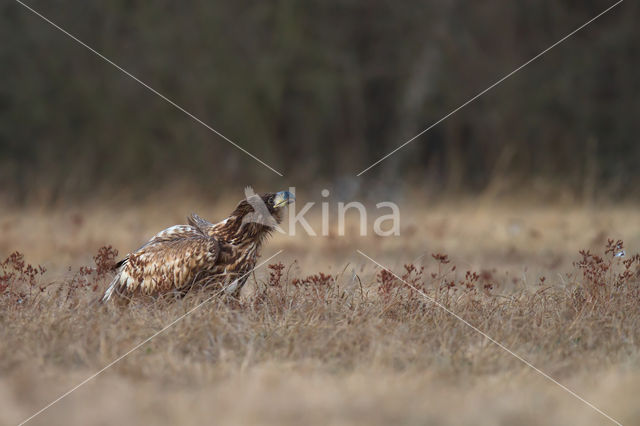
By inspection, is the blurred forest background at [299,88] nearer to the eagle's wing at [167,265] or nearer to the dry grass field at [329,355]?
the eagle's wing at [167,265]

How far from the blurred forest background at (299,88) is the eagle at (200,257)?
8883 mm

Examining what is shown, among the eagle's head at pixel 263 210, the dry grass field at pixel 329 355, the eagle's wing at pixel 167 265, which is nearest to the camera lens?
the dry grass field at pixel 329 355

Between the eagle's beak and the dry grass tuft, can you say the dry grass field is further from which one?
the eagle's beak

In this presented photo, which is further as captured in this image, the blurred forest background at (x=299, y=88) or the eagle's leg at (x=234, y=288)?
the blurred forest background at (x=299, y=88)

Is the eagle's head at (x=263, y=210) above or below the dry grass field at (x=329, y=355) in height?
above

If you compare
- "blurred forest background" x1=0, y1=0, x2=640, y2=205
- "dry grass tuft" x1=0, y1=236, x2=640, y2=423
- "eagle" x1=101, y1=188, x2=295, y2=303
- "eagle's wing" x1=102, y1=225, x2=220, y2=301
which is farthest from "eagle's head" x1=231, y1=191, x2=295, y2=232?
A: "blurred forest background" x1=0, y1=0, x2=640, y2=205

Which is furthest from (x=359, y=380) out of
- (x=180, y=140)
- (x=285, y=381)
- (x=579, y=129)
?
(x=579, y=129)

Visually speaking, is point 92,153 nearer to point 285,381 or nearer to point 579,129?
point 579,129

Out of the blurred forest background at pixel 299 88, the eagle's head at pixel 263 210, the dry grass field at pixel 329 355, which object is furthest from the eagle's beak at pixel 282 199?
the blurred forest background at pixel 299 88

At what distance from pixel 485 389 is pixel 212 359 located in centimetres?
154

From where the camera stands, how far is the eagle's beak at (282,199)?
6082 mm

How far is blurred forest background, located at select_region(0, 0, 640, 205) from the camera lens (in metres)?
15.1

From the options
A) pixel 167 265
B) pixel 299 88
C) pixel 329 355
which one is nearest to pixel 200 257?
pixel 167 265

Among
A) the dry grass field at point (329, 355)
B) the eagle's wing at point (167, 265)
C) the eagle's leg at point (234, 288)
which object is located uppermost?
the eagle's wing at point (167, 265)
